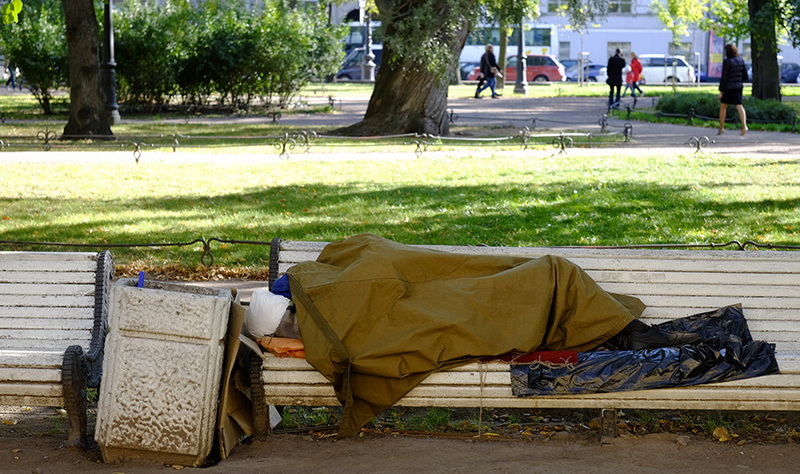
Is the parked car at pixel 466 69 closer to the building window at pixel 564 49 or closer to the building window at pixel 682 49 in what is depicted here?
the building window at pixel 564 49

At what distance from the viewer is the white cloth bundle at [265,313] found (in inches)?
159

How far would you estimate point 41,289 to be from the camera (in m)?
4.63

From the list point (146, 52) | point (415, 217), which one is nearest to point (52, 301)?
point (415, 217)

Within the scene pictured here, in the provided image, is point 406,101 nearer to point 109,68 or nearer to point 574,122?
point 574,122

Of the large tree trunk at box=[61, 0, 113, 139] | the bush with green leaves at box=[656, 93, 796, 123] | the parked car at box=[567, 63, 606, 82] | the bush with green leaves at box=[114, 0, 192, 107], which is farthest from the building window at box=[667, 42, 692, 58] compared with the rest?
the large tree trunk at box=[61, 0, 113, 139]

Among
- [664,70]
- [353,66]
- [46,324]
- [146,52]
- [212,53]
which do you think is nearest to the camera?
[46,324]

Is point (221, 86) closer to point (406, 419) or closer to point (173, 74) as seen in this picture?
point (173, 74)

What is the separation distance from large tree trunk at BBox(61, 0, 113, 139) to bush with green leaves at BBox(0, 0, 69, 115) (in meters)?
6.64

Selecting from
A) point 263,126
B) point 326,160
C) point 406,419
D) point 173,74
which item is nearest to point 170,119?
point 173,74

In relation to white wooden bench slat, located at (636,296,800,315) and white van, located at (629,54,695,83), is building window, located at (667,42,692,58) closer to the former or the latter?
white van, located at (629,54,695,83)

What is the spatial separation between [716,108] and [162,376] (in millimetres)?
19285

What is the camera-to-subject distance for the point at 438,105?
17047 millimetres

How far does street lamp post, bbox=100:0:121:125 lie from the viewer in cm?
1867

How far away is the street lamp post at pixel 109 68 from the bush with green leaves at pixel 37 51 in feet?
11.2
